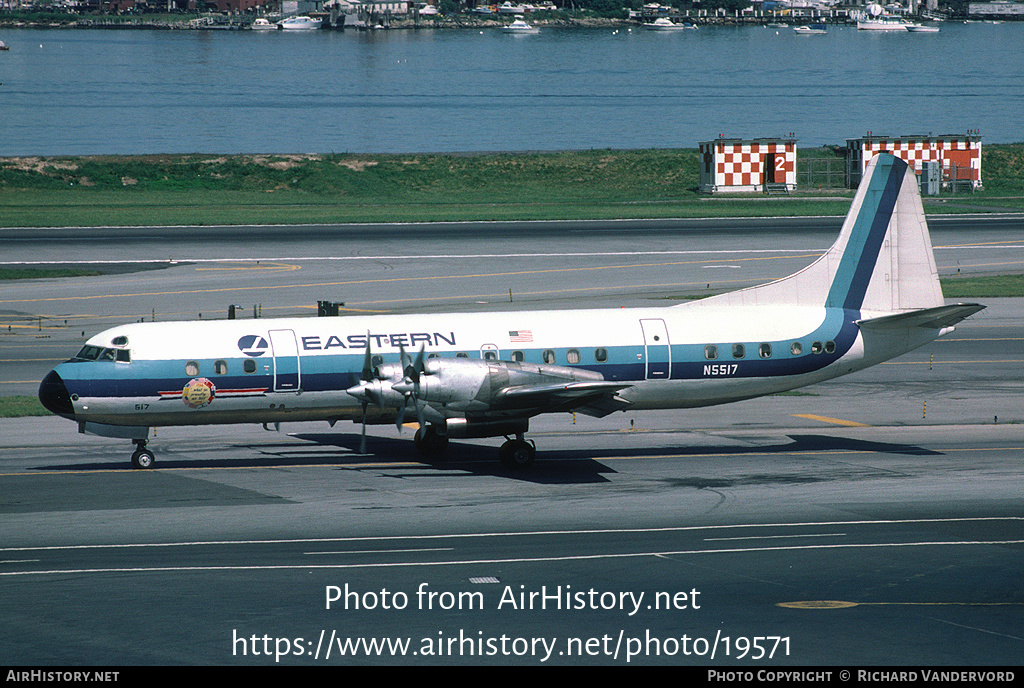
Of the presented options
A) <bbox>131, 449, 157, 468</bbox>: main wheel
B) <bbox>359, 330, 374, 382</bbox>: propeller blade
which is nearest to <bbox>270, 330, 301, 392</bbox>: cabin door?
<bbox>359, 330, 374, 382</bbox>: propeller blade

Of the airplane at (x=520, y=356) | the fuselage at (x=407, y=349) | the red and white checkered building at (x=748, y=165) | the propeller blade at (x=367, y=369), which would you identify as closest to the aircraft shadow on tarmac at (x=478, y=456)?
the airplane at (x=520, y=356)

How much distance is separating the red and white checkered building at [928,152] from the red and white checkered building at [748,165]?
16.5 feet

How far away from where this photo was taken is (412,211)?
85125mm

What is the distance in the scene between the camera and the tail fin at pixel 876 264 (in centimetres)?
3306

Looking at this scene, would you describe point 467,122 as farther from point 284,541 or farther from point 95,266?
point 284,541

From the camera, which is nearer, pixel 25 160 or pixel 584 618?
pixel 584 618

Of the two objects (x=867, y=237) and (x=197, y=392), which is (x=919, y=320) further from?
(x=197, y=392)

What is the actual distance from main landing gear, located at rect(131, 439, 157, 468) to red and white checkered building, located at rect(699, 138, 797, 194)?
66240 mm

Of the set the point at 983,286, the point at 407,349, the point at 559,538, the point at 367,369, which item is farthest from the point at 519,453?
the point at 983,286

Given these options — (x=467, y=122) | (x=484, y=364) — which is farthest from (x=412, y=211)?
(x=467, y=122)

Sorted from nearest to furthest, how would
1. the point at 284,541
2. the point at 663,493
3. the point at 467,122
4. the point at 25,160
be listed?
the point at 284,541
the point at 663,493
the point at 25,160
the point at 467,122

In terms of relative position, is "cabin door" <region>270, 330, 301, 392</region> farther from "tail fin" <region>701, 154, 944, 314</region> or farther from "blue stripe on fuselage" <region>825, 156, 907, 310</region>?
"blue stripe on fuselage" <region>825, 156, 907, 310</region>

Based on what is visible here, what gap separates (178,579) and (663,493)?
1216cm

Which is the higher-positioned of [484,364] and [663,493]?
[484,364]
